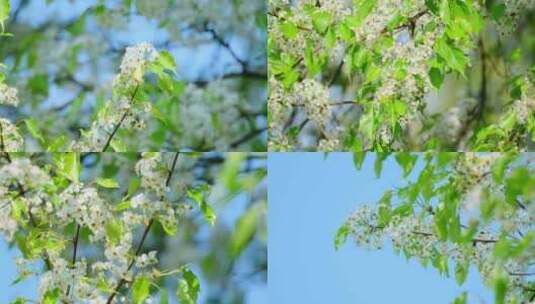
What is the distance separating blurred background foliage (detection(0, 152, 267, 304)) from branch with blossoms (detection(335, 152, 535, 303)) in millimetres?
189

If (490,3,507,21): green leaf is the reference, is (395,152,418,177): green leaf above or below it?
below

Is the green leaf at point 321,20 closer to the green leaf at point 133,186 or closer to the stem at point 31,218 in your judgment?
the green leaf at point 133,186

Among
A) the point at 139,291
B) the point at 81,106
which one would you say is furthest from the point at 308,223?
the point at 81,106

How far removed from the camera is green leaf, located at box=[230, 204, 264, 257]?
7.08 ft

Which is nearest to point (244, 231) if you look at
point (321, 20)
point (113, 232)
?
point (113, 232)

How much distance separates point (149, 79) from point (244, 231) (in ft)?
1.22

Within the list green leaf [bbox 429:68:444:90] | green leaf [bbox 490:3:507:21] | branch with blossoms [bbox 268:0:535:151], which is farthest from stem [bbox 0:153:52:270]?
green leaf [bbox 490:3:507:21]

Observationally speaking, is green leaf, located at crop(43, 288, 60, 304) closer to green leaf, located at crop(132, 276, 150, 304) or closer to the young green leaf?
green leaf, located at crop(132, 276, 150, 304)

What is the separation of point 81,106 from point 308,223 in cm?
53

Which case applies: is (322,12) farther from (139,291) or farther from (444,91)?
(139,291)

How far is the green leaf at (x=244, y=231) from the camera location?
216 centimetres

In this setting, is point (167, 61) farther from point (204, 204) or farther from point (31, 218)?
point (31, 218)

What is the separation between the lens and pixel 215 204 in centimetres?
218

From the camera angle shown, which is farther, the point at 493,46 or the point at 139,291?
the point at 493,46
